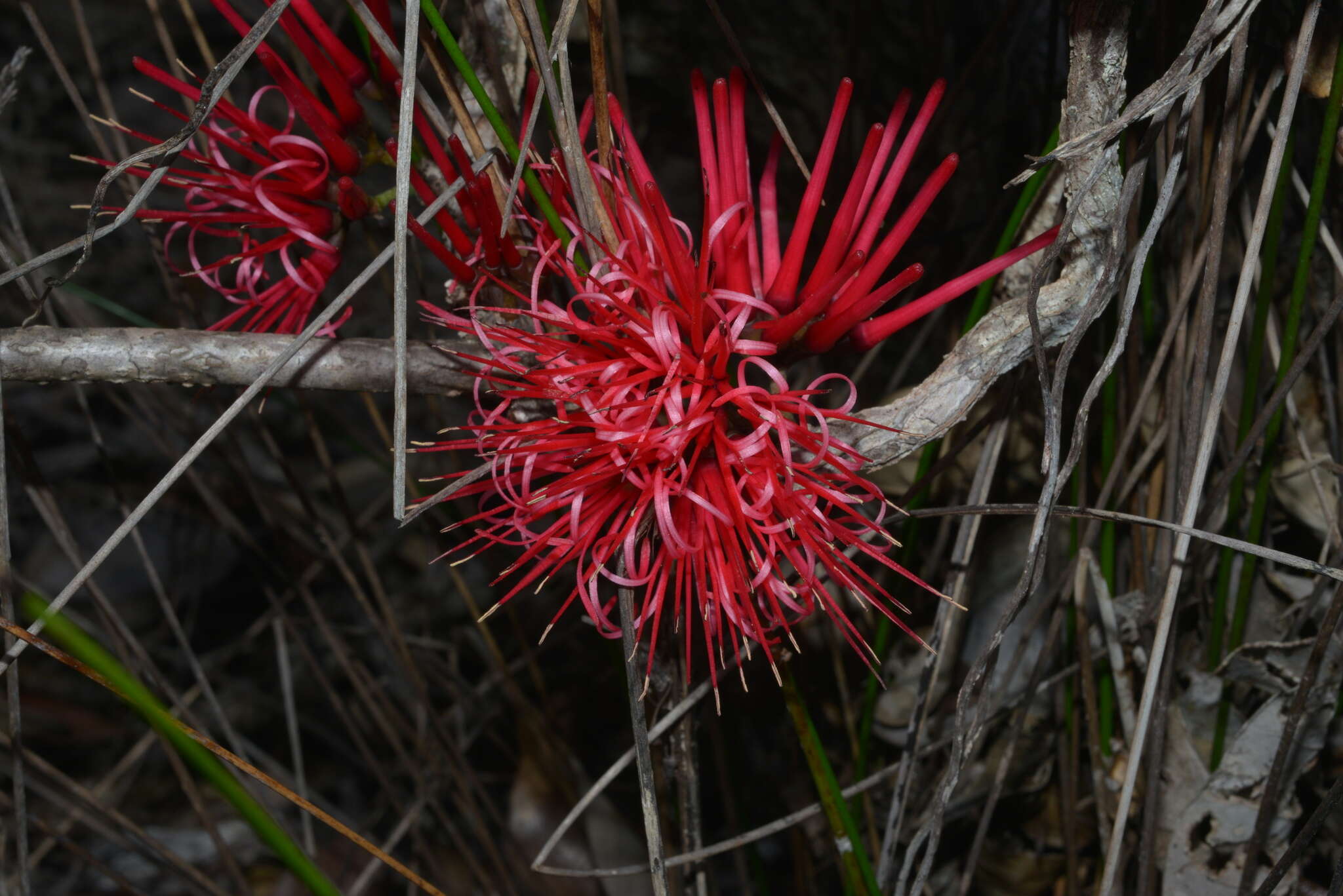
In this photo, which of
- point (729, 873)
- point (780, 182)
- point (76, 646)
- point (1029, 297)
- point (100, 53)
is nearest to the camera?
point (76, 646)

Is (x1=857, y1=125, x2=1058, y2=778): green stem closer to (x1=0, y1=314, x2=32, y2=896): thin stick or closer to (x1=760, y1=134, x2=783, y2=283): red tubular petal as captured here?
(x1=760, y1=134, x2=783, y2=283): red tubular petal

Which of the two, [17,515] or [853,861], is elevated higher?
[853,861]

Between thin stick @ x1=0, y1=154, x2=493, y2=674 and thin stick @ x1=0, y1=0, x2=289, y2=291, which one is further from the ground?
thin stick @ x1=0, y1=0, x2=289, y2=291

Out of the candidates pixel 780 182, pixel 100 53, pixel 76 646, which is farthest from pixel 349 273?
pixel 76 646

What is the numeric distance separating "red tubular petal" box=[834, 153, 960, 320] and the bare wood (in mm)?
321

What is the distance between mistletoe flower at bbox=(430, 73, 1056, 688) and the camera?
0.56 m

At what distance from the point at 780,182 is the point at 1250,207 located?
1.82 ft

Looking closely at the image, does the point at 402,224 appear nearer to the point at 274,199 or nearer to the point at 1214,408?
the point at 274,199

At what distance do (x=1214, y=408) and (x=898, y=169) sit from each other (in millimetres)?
323

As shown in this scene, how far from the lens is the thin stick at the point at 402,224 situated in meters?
0.53

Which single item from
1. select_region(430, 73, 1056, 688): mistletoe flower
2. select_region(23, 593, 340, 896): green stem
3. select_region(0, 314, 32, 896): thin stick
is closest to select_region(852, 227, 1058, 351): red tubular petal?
select_region(430, 73, 1056, 688): mistletoe flower

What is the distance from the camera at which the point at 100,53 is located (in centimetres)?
155

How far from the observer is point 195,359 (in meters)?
0.68

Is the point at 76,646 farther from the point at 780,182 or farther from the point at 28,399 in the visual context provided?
the point at 28,399
